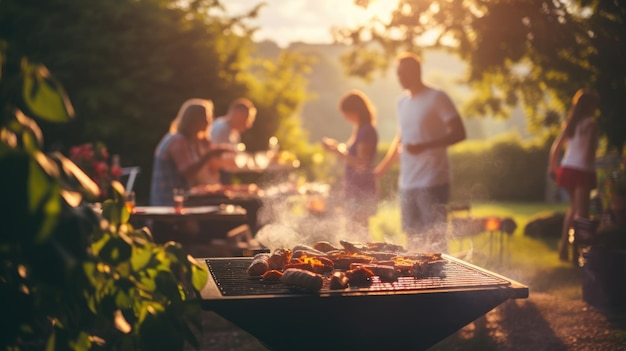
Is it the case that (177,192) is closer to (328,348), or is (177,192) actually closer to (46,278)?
(328,348)

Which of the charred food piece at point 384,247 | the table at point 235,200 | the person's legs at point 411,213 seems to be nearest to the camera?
the charred food piece at point 384,247

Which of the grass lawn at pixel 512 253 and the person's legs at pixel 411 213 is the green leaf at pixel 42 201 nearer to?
the grass lawn at pixel 512 253

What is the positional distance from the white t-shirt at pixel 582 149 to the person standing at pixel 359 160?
7.99 ft

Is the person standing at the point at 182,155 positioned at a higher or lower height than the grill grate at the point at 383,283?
higher

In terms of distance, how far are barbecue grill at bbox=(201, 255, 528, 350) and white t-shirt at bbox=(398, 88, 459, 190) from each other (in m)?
3.50

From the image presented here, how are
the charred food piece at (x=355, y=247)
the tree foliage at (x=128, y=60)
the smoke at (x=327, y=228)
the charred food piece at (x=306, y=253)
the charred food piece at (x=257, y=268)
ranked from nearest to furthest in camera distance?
the charred food piece at (x=257, y=268), the charred food piece at (x=306, y=253), the charred food piece at (x=355, y=247), the smoke at (x=327, y=228), the tree foliage at (x=128, y=60)

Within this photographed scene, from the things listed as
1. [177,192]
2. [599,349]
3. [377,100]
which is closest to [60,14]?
[177,192]

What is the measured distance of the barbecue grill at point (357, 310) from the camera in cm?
282

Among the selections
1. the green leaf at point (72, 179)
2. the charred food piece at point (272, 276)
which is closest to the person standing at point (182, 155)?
the charred food piece at point (272, 276)

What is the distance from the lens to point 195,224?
6.76 metres

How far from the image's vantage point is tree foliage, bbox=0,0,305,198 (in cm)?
1325

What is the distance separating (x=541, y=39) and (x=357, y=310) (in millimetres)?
7719

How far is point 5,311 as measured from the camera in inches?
63.6

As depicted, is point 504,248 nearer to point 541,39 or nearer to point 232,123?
point 541,39
